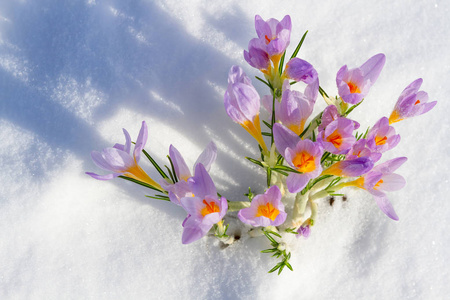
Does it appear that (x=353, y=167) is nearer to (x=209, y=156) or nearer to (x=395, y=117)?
(x=395, y=117)

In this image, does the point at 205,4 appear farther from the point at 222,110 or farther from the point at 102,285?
the point at 102,285

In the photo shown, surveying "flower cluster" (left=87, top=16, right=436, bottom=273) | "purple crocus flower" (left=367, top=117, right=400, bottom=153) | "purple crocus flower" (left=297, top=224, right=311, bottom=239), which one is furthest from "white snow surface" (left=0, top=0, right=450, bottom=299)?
"purple crocus flower" (left=367, top=117, right=400, bottom=153)

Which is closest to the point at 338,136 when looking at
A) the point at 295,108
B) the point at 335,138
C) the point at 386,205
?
the point at 335,138

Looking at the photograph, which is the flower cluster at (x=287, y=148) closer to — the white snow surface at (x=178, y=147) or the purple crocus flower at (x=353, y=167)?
the purple crocus flower at (x=353, y=167)

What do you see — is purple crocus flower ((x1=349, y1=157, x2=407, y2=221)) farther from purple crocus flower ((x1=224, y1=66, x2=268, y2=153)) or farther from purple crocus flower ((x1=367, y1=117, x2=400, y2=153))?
purple crocus flower ((x1=224, y1=66, x2=268, y2=153))

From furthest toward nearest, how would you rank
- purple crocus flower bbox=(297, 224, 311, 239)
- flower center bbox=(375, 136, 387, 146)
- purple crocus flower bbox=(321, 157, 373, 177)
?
purple crocus flower bbox=(297, 224, 311, 239) < flower center bbox=(375, 136, 387, 146) < purple crocus flower bbox=(321, 157, 373, 177)

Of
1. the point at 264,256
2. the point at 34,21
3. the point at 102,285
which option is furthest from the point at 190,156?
the point at 34,21
